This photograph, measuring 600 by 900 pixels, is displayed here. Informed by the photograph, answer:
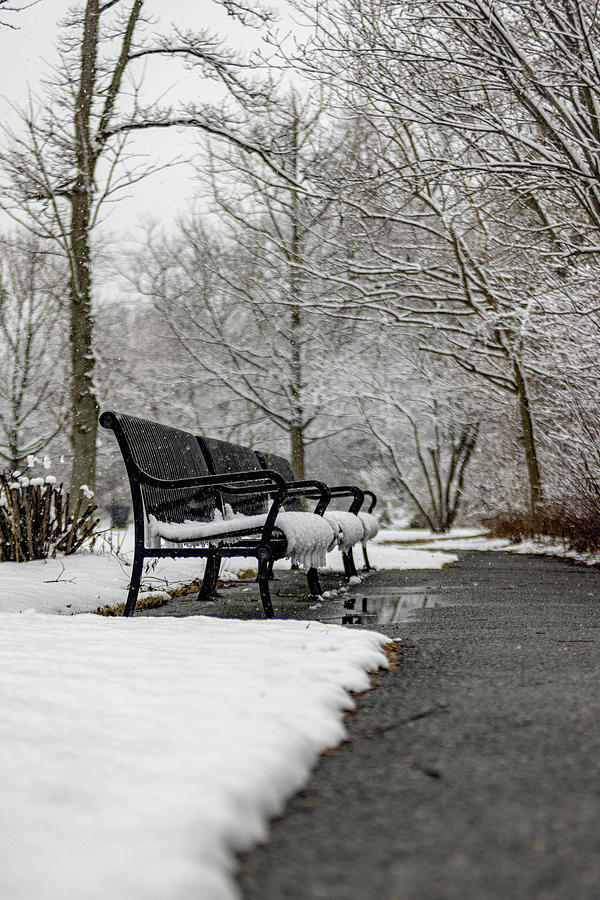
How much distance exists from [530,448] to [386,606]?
8065 mm

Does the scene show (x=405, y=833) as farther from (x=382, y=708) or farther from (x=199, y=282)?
(x=199, y=282)

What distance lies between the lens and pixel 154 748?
60.9 inches

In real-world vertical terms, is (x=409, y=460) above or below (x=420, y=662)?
above

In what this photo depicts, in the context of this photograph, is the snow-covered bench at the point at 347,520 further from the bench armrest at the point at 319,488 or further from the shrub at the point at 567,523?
the shrub at the point at 567,523

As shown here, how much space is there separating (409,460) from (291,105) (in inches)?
349

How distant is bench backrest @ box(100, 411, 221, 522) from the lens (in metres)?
3.98

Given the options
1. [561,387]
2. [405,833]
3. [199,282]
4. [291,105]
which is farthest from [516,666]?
[199,282]

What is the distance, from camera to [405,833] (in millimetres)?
1234

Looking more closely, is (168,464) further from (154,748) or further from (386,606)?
(154,748)

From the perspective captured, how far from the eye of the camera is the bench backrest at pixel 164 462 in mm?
3977

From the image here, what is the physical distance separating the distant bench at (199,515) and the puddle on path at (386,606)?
307 millimetres

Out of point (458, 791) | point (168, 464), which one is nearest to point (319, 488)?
point (168, 464)

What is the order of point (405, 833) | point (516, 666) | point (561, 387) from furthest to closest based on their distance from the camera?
point (561, 387) < point (516, 666) < point (405, 833)

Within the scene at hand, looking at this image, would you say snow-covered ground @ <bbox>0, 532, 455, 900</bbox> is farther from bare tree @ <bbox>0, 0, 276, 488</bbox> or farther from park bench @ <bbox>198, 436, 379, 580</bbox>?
bare tree @ <bbox>0, 0, 276, 488</bbox>
